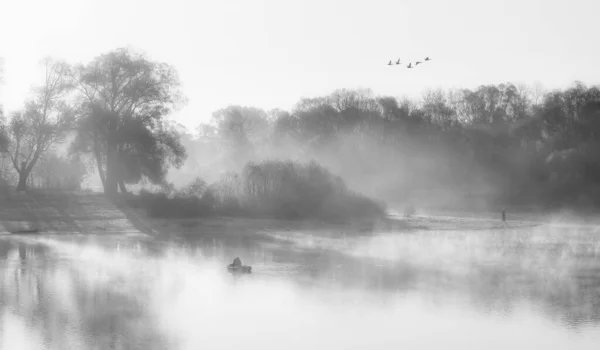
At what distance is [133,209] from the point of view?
225ft

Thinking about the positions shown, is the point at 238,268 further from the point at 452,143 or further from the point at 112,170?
the point at 452,143

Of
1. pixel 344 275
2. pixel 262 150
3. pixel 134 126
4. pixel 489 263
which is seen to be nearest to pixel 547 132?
pixel 262 150

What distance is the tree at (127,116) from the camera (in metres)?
71.8

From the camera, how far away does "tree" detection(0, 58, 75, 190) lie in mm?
72812

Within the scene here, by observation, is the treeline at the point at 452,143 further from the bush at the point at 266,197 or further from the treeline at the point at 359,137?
the bush at the point at 266,197

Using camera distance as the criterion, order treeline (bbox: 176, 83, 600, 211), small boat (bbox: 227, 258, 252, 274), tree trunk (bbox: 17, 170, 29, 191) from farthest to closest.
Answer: treeline (bbox: 176, 83, 600, 211)
tree trunk (bbox: 17, 170, 29, 191)
small boat (bbox: 227, 258, 252, 274)

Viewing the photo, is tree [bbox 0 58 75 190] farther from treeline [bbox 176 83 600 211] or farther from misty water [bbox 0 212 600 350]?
treeline [bbox 176 83 600 211]

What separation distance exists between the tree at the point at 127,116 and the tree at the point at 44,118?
1548 mm

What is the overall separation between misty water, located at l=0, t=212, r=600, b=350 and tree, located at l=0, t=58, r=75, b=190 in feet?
72.3

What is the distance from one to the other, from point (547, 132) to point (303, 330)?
280ft

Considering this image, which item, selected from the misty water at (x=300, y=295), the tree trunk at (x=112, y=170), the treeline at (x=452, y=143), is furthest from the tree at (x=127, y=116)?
the treeline at (x=452, y=143)

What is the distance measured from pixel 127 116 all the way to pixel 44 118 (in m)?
8.00

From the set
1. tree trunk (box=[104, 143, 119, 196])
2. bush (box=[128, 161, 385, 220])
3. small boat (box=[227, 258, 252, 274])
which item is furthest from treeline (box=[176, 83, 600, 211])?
small boat (box=[227, 258, 252, 274])

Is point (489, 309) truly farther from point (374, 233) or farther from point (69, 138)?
point (69, 138)
